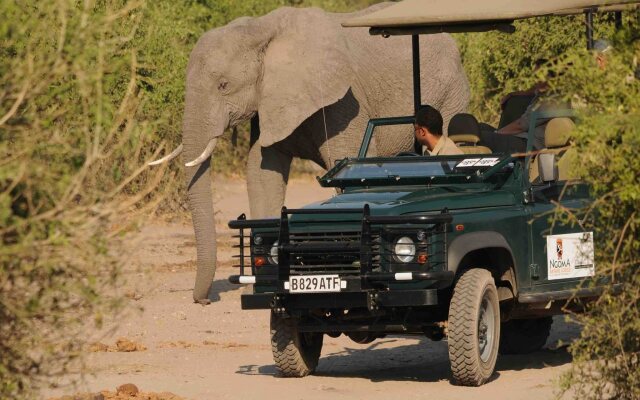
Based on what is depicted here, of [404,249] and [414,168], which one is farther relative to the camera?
[414,168]

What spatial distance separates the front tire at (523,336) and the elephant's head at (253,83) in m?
4.22

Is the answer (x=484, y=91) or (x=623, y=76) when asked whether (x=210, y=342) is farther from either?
(x=484, y=91)

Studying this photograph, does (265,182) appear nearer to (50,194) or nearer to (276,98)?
(276,98)

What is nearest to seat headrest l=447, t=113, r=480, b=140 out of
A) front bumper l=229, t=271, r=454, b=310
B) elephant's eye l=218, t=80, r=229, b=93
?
front bumper l=229, t=271, r=454, b=310

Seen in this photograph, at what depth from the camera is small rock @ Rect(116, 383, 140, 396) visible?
10527mm

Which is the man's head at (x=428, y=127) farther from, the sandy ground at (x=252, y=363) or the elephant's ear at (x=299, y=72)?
the elephant's ear at (x=299, y=72)

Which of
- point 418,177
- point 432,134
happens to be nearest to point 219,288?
point 432,134

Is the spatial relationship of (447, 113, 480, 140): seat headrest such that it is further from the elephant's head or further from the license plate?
the elephant's head

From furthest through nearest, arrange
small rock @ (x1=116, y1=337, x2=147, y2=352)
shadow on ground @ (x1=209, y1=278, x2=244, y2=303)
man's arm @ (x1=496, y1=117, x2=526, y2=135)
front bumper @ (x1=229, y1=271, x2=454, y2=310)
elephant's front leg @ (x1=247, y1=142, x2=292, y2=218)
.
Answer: elephant's front leg @ (x1=247, y1=142, x2=292, y2=218)
shadow on ground @ (x1=209, y1=278, x2=244, y2=303)
small rock @ (x1=116, y1=337, x2=147, y2=352)
man's arm @ (x1=496, y1=117, x2=526, y2=135)
front bumper @ (x1=229, y1=271, x2=454, y2=310)

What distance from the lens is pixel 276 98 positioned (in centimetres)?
1706

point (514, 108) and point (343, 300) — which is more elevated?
point (514, 108)

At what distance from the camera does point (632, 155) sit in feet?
25.8

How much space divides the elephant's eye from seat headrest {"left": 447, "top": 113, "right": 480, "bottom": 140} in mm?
4648

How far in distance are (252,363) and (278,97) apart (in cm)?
511
